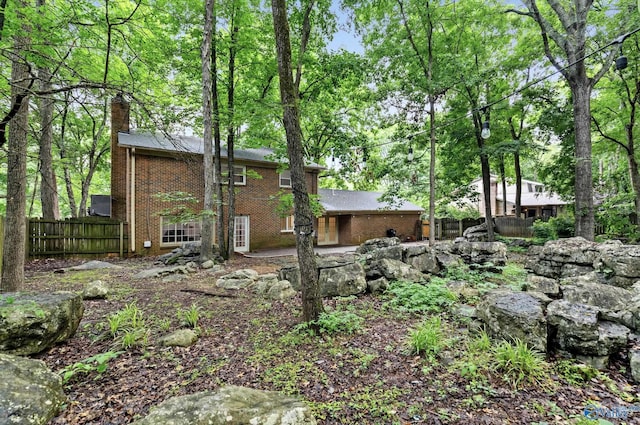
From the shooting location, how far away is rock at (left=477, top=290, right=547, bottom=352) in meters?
3.00

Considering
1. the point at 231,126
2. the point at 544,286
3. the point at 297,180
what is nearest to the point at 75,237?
the point at 231,126

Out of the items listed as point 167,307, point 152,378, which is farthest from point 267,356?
point 167,307

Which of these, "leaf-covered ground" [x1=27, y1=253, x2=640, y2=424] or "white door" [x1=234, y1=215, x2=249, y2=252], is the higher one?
"white door" [x1=234, y1=215, x2=249, y2=252]

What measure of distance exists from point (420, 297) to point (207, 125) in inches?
310

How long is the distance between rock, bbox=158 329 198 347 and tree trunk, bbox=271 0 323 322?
4.79 ft

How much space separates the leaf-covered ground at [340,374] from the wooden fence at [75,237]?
766 cm

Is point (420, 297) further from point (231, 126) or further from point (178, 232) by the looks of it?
point (178, 232)

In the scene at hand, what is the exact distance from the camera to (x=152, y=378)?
8.91ft

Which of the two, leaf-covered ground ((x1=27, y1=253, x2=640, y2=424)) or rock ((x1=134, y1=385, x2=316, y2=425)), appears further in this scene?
leaf-covered ground ((x1=27, y1=253, x2=640, y2=424))

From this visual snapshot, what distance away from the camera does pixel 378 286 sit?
219 inches

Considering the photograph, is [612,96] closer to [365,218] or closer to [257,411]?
[365,218]

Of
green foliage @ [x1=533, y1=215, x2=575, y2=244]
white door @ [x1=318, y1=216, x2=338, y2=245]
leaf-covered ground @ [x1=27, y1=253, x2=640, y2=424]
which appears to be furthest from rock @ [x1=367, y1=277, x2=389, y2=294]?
white door @ [x1=318, y1=216, x2=338, y2=245]

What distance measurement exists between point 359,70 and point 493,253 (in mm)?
7083

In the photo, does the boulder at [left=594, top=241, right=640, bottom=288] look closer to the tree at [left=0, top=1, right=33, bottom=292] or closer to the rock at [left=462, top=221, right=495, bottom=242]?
the rock at [left=462, top=221, right=495, bottom=242]
